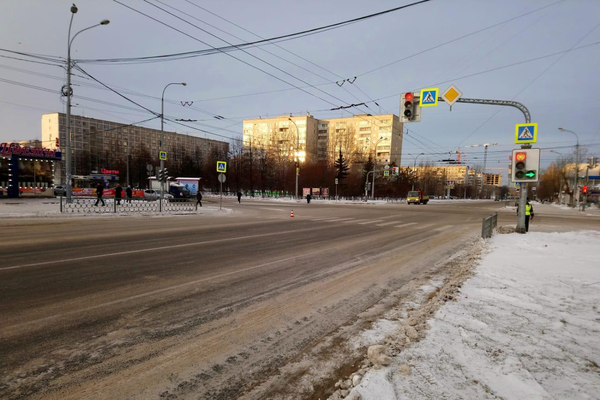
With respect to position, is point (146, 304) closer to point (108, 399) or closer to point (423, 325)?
point (108, 399)

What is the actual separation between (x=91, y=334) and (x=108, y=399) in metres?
1.31

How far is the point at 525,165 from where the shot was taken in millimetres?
11305

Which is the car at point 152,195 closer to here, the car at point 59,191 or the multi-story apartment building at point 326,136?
the car at point 59,191

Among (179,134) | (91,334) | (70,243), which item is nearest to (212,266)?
(91,334)

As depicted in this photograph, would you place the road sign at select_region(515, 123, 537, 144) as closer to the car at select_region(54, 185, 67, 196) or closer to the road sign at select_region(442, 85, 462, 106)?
the road sign at select_region(442, 85, 462, 106)

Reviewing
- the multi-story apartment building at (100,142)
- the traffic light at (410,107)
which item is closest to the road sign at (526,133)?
the traffic light at (410,107)

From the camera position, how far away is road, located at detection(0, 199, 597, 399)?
2.57m

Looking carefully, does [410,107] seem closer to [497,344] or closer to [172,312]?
[497,344]

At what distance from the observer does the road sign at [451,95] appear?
440 inches

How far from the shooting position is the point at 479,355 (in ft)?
9.26

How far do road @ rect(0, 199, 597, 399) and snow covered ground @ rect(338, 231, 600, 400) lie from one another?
0.81m

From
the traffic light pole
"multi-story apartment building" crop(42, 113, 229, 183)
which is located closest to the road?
the traffic light pole

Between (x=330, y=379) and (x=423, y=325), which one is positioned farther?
(x=423, y=325)

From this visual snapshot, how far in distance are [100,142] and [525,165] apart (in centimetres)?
9653
